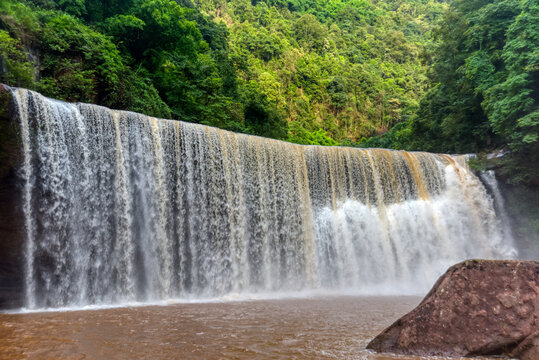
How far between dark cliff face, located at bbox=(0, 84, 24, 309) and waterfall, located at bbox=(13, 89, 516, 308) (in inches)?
7.2

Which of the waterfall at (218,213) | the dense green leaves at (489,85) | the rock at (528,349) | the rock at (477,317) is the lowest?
the rock at (528,349)

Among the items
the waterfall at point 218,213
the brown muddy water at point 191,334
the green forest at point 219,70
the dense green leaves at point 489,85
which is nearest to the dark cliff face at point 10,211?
the waterfall at point 218,213

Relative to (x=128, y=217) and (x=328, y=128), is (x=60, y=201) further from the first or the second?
(x=328, y=128)

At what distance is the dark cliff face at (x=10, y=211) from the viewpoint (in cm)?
770

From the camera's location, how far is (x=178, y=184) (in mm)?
11289

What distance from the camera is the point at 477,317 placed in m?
3.76

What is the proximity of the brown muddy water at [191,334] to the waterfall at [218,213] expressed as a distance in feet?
7.44

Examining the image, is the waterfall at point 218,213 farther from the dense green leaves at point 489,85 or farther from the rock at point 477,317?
the rock at point 477,317

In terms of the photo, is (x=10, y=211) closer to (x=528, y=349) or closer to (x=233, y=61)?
(x=528, y=349)

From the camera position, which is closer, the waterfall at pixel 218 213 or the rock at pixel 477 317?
the rock at pixel 477 317

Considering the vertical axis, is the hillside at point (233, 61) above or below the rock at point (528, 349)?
above

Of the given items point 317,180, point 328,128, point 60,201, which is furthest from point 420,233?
point 328,128

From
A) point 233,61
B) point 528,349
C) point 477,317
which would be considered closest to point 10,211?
point 477,317

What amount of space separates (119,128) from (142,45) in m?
10.4
